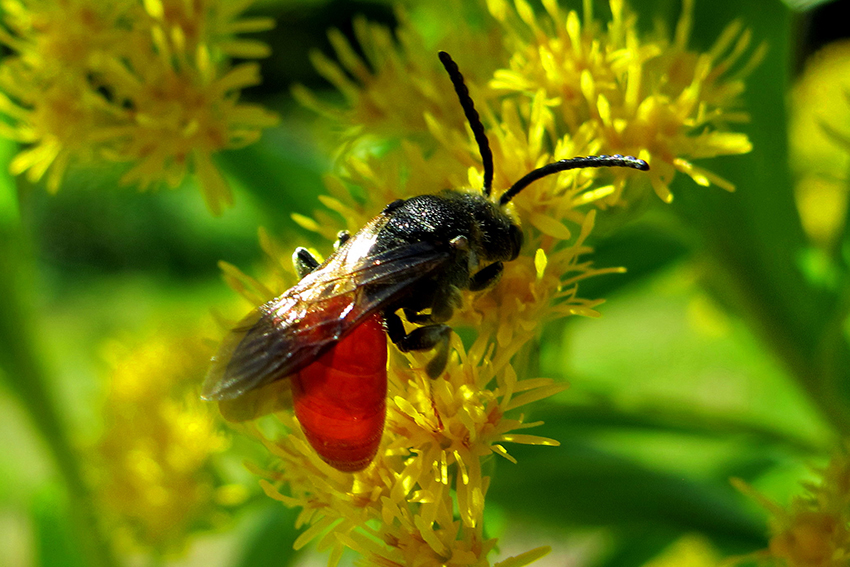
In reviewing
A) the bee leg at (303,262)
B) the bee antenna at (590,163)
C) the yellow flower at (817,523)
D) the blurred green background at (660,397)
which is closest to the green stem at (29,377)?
the blurred green background at (660,397)

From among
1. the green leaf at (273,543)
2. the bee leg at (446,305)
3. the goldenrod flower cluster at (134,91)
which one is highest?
the goldenrod flower cluster at (134,91)

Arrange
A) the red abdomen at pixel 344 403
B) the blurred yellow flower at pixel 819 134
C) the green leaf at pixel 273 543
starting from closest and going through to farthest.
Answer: the red abdomen at pixel 344 403
the green leaf at pixel 273 543
the blurred yellow flower at pixel 819 134

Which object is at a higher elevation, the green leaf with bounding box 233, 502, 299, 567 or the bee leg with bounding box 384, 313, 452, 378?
the bee leg with bounding box 384, 313, 452, 378

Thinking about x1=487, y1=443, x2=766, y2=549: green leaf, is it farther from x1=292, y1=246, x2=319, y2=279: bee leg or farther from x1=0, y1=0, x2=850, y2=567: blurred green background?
x1=292, y1=246, x2=319, y2=279: bee leg

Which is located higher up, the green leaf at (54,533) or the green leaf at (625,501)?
the green leaf at (54,533)

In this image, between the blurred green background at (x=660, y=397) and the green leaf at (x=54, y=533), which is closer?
the blurred green background at (x=660, y=397)

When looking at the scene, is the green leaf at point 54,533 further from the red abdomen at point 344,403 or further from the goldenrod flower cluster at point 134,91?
the red abdomen at point 344,403

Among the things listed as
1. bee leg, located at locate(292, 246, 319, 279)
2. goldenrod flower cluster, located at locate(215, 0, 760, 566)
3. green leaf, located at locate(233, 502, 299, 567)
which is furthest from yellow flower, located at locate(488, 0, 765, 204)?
green leaf, located at locate(233, 502, 299, 567)
